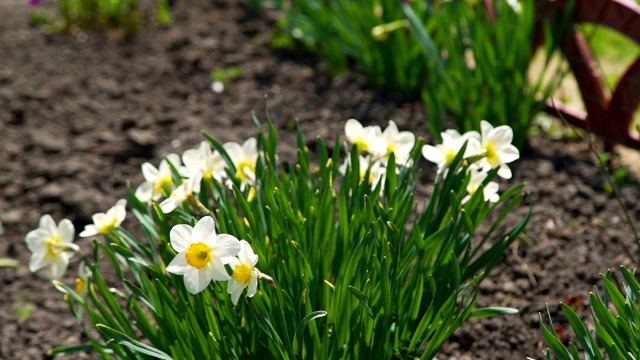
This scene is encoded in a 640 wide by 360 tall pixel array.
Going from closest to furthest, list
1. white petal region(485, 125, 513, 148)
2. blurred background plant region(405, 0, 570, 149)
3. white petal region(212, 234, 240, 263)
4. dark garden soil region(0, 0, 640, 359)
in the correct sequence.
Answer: white petal region(212, 234, 240, 263)
white petal region(485, 125, 513, 148)
dark garden soil region(0, 0, 640, 359)
blurred background plant region(405, 0, 570, 149)

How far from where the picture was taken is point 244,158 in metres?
2.13

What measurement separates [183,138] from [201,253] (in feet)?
6.30

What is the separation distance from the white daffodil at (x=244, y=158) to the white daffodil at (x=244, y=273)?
0.49m

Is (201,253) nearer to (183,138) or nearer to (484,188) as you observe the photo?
(484,188)

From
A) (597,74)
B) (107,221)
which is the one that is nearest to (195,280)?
(107,221)

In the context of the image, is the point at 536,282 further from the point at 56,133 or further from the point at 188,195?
the point at 56,133

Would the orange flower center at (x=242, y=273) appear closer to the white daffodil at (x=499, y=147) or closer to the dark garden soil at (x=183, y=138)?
the white daffodil at (x=499, y=147)

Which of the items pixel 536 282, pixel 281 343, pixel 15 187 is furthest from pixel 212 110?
pixel 281 343

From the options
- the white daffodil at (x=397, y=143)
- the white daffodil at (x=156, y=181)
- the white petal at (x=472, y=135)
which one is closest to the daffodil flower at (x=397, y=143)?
the white daffodil at (x=397, y=143)

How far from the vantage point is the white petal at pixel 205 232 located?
5.24 feet

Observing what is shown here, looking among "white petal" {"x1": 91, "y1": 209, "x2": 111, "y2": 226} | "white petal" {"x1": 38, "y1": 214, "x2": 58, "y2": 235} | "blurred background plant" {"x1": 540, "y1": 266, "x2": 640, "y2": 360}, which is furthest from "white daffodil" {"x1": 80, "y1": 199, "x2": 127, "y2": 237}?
"blurred background plant" {"x1": 540, "y1": 266, "x2": 640, "y2": 360}

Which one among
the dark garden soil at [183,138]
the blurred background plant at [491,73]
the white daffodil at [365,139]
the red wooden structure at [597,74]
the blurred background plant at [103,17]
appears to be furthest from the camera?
the blurred background plant at [103,17]

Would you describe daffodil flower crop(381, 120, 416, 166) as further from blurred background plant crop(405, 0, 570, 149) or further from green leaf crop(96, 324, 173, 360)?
blurred background plant crop(405, 0, 570, 149)

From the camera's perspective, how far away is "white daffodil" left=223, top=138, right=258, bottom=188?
2.12 metres
